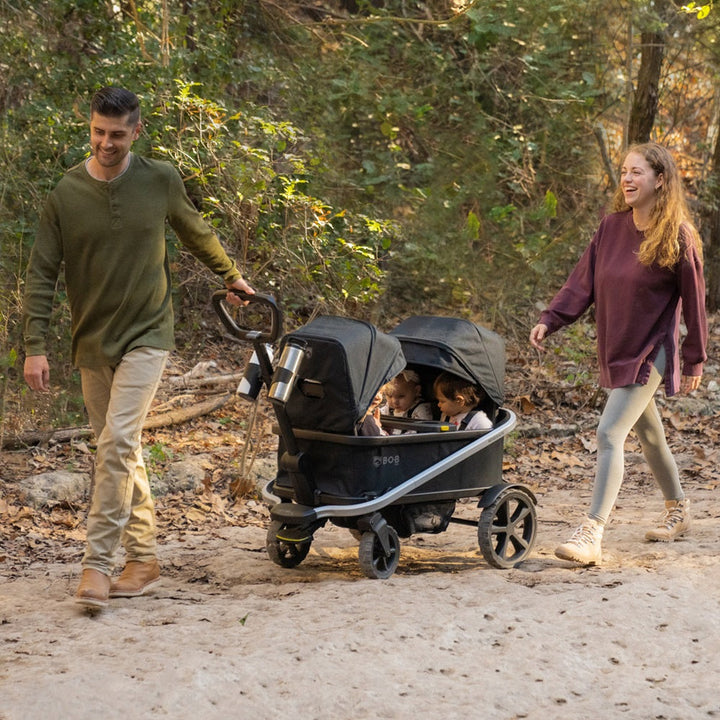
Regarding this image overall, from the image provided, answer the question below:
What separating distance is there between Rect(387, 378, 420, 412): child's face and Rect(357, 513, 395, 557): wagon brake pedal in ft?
3.42

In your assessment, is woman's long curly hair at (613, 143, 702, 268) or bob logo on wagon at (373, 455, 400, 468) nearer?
bob logo on wagon at (373, 455, 400, 468)

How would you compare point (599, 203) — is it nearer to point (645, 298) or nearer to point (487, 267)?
point (487, 267)

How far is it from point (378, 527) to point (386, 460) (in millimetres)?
339

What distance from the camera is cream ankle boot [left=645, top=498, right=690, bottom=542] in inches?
242

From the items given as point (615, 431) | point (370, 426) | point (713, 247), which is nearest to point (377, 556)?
point (370, 426)

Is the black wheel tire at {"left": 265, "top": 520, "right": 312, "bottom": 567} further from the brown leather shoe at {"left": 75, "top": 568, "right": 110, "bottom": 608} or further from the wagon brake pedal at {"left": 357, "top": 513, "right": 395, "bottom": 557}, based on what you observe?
the brown leather shoe at {"left": 75, "top": 568, "right": 110, "bottom": 608}

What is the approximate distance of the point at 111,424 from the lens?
4.95 m

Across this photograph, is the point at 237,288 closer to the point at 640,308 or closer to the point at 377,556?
the point at 377,556

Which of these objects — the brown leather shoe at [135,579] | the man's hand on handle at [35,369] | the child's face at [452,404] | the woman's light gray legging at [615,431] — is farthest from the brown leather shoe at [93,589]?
the woman's light gray legging at [615,431]

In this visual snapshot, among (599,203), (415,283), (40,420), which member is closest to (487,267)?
(415,283)

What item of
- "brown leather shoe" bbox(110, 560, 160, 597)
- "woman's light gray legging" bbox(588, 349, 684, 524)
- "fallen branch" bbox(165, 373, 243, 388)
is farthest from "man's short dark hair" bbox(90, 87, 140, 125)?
"fallen branch" bbox(165, 373, 243, 388)

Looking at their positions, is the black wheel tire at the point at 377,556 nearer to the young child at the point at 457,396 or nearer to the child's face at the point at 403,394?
the young child at the point at 457,396

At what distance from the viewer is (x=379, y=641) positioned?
14.5ft

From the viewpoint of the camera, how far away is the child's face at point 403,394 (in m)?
6.30
